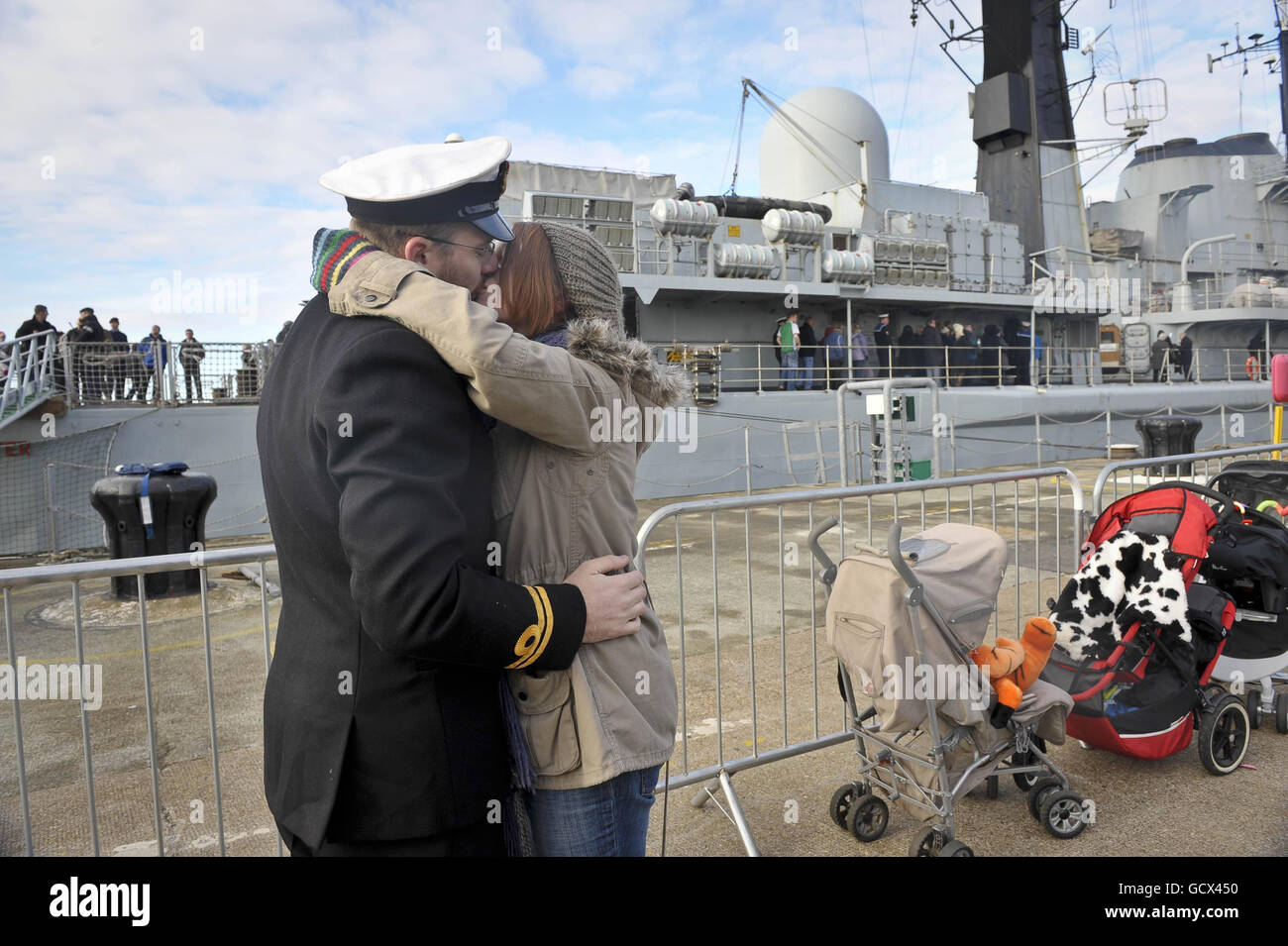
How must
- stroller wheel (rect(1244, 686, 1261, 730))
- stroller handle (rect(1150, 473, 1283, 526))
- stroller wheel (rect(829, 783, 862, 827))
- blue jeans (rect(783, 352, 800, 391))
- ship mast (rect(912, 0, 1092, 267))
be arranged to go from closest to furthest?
stroller wheel (rect(829, 783, 862, 827)) → stroller handle (rect(1150, 473, 1283, 526)) → stroller wheel (rect(1244, 686, 1261, 730)) → blue jeans (rect(783, 352, 800, 391)) → ship mast (rect(912, 0, 1092, 267))

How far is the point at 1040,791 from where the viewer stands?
9.78 feet

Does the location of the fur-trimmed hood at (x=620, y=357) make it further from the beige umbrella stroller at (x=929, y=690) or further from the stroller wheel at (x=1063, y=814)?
the stroller wheel at (x=1063, y=814)

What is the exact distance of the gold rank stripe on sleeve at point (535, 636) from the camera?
1149mm

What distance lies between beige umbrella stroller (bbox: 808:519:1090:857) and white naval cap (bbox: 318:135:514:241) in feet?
5.58

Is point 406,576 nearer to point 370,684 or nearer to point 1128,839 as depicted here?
point 370,684

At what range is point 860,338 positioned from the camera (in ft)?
57.8

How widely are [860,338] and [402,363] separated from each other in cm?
1752

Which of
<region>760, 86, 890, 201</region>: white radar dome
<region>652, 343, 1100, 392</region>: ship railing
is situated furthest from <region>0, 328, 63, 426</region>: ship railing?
<region>760, 86, 890, 201</region>: white radar dome

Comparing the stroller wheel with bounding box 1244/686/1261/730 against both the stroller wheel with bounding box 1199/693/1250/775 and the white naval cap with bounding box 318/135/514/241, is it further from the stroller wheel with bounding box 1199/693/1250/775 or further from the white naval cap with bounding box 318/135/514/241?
the white naval cap with bounding box 318/135/514/241

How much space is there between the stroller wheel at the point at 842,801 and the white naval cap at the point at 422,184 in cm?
259

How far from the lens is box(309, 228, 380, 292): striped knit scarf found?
1202 mm

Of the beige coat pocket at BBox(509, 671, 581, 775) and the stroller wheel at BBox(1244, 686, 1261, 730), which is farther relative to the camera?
the stroller wheel at BBox(1244, 686, 1261, 730)

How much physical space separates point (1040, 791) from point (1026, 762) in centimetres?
24
